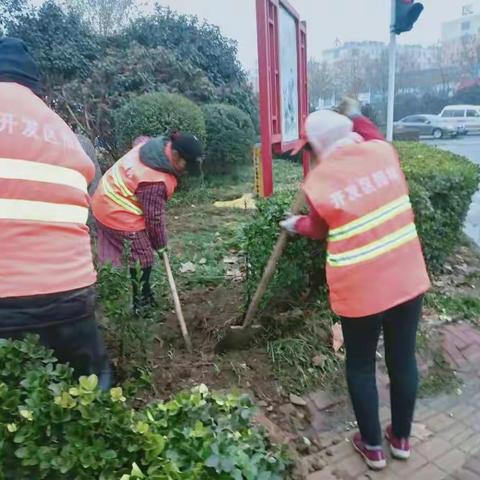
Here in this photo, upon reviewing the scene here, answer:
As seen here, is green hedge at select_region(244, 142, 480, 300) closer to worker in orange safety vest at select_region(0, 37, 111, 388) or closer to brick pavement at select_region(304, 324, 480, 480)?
brick pavement at select_region(304, 324, 480, 480)

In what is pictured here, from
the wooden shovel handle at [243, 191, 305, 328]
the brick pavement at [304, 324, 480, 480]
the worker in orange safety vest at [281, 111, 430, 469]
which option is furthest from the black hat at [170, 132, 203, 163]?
the brick pavement at [304, 324, 480, 480]

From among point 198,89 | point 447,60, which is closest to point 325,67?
point 447,60

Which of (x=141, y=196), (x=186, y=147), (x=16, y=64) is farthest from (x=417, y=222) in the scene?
(x=16, y=64)

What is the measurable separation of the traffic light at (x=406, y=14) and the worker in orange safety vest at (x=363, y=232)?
452 cm

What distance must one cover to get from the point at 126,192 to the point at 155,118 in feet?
18.9

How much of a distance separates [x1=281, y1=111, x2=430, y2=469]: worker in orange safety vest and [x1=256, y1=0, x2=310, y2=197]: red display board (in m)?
0.86

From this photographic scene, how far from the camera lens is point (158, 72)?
37.7ft

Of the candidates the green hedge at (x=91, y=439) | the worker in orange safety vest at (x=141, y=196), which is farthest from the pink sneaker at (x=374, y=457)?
the worker in orange safety vest at (x=141, y=196)

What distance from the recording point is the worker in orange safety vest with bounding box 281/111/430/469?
2207mm

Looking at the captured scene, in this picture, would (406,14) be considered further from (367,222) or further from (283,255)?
(367,222)

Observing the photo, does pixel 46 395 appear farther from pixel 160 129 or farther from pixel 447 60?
pixel 447 60

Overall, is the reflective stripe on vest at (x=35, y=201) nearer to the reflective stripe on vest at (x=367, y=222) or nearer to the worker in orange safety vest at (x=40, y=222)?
the worker in orange safety vest at (x=40, y=222)

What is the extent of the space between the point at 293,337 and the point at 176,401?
64.7 inches

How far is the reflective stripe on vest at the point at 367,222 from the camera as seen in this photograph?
2.21 m
